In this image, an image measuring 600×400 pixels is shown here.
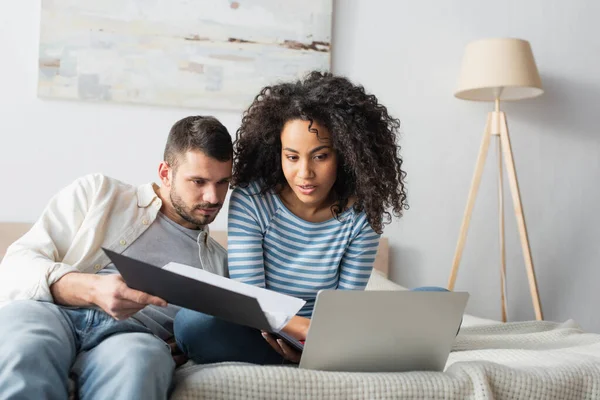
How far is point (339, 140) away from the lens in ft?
4.98

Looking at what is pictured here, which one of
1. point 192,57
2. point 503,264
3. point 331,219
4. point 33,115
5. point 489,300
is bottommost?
point 489,300

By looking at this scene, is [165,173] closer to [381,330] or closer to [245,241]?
[245,241]

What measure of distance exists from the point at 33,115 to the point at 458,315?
1893 millimetres

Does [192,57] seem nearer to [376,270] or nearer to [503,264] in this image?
[376,270]

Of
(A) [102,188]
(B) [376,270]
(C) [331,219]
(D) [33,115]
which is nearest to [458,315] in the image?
(C) [331,219]

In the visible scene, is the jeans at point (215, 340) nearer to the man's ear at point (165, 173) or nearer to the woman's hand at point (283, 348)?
the woman's hand at point (283, 348)

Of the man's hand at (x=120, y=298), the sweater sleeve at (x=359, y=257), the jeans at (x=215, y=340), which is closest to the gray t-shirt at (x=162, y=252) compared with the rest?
the jeans at (x=215, y=340)

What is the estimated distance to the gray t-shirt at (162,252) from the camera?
1412mm

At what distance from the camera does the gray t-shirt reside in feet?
4.63

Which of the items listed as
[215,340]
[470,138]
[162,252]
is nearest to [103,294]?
[215,340]

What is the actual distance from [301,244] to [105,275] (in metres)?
0.49

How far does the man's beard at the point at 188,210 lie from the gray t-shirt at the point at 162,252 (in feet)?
0.13

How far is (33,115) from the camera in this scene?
2.52 m

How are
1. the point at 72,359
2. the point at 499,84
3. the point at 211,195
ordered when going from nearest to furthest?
the point at 72,359 < the point at 211,195 < the point at 499,84
